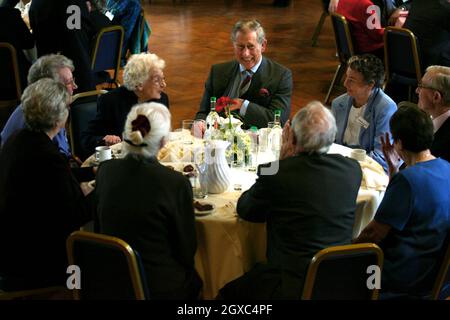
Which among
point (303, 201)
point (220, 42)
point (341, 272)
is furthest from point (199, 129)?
point (220, 42)

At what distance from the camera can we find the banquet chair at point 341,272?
253 cm

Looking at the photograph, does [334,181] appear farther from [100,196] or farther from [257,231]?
[100,196]

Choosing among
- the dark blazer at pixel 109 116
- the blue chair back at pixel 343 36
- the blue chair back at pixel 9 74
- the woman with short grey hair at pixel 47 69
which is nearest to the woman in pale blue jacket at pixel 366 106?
the dark blazer at pixel 109 116

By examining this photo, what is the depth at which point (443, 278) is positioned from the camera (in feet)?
9.77

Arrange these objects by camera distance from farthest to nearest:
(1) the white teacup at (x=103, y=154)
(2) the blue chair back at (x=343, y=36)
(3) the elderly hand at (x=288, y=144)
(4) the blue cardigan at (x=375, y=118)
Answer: (2) the blue chair back at (x=343, y=36), (4) the blue cardigan at (x=375, y=118), (1) the white teacup at (x=103, y=154), (3) the elderly hand at (x=288, y=144)

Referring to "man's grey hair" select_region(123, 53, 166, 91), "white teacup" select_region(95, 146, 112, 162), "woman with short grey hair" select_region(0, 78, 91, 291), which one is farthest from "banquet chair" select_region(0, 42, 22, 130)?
"woman with short grey hair" select_region(0, 78, 91, 291)

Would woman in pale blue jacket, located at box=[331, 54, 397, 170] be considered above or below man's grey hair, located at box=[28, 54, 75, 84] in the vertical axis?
below

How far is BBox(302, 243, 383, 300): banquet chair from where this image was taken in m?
2.53

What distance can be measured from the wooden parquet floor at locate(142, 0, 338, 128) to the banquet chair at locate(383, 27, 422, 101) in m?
1.06

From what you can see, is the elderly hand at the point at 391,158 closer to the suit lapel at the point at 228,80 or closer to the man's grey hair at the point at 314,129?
the man's grey hair at the point at 314,129

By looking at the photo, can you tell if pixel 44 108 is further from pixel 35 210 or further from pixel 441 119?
pixel 441 119

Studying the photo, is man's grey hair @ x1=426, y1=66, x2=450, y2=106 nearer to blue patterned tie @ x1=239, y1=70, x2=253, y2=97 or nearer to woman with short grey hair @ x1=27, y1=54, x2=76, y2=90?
blue patterned tie @ x1=239, y1=70, x2=253, y2=97

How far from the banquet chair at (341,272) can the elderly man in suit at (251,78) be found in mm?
1890

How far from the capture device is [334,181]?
9.32ft
